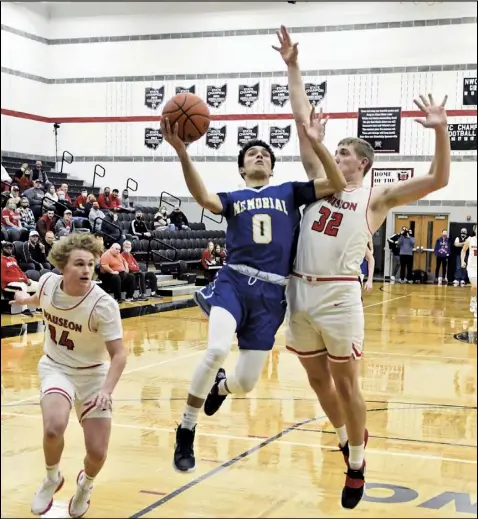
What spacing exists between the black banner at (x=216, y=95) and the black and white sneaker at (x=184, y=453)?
1912cm

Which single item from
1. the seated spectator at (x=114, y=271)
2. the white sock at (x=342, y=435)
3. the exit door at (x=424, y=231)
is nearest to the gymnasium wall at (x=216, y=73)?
the exit door at (x=424, y=231)

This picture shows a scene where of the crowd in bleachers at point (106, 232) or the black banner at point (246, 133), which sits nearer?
the crowd in bleachers at point (106, 232)


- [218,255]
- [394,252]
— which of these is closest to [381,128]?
[394,252]

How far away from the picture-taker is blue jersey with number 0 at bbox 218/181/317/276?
421 centimetres

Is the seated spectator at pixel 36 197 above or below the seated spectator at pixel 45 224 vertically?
above

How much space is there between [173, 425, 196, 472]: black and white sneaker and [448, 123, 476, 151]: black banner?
57.0 feet

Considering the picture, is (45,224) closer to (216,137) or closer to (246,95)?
(216,137)

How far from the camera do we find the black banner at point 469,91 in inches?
813

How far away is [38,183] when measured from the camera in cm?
1759

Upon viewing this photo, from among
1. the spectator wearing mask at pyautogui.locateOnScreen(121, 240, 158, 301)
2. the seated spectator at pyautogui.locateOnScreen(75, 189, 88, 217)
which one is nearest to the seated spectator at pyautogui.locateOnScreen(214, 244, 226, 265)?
the spectator wearing mask at pyautogui.locateOnScreen(121, 240, 158, 301)

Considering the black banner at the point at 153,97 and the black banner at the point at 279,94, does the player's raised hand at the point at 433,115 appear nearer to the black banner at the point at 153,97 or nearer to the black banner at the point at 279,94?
the black banner at the point at 279,94

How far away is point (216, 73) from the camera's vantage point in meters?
22.5

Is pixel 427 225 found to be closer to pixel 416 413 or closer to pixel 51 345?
pixel 416 413

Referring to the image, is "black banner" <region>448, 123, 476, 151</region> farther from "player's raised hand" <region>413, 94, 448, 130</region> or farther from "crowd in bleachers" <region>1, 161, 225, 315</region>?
"player's raised hand" <region>413, 94, 448, 130</region>
